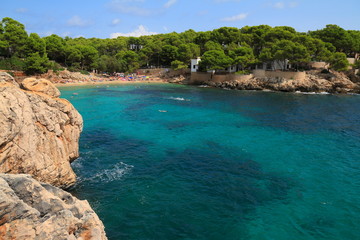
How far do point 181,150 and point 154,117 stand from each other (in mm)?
15391

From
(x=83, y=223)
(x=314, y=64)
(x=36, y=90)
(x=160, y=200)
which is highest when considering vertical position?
(x=314, y=64)

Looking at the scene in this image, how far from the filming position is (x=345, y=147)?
2670cm

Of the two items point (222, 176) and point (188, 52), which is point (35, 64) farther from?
point (222, 176)

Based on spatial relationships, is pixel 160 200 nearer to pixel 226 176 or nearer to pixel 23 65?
pixel 226 176

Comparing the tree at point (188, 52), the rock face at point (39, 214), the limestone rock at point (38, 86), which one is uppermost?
the tree at point (188, 52)

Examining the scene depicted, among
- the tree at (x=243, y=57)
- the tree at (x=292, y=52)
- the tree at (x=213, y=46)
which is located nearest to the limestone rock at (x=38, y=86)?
the tree at (x=292, y=52)

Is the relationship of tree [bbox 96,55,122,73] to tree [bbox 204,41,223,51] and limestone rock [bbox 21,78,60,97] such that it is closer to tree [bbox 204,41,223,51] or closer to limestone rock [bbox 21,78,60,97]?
tree [bbox 204,41,223,51]

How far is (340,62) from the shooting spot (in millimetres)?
73688

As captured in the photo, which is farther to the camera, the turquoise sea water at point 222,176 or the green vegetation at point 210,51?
the green vegetation at point 210,51

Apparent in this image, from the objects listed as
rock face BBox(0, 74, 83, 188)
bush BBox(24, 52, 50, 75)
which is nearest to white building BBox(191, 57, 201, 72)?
bush BBox(24, 52, 50, 75)

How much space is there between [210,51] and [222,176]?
72963 mm

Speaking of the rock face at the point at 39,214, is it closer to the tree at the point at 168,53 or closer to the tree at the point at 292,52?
the tree at the point at 292,52

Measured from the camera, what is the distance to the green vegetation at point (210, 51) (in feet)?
247

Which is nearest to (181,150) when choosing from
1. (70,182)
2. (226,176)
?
(226,176)
